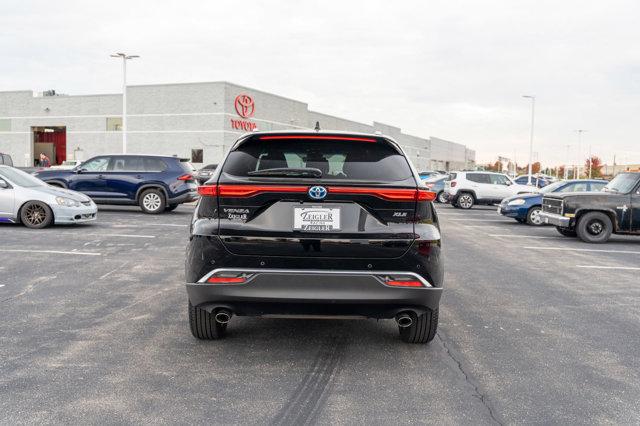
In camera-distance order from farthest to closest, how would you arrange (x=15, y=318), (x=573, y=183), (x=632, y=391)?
(x=573, y=183), (x=15, y=318), (x=632, y=391)

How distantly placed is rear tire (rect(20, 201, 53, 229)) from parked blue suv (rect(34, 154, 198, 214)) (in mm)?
5558

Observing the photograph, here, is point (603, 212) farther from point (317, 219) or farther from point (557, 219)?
point (317, 219)

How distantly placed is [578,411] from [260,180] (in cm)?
251

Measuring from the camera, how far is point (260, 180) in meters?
4.52

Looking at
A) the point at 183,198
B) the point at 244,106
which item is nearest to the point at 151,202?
the point at 183,198

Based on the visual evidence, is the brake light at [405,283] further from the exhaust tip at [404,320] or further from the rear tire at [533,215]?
the rear tire at [533,215]

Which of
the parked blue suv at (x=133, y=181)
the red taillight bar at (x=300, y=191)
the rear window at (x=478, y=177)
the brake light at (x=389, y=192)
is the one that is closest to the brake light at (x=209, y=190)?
the red taillight bar at (x=300, y=191)

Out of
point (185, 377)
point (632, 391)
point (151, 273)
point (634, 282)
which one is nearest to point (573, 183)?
point (634, 282)

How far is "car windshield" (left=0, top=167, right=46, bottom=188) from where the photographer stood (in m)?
13.9

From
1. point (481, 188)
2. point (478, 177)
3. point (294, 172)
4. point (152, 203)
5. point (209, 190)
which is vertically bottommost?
point (152, 203)

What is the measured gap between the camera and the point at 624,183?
15227 mm

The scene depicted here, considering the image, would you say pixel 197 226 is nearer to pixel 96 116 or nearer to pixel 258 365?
pixel 258 365

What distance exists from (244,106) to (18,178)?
39.0 metres

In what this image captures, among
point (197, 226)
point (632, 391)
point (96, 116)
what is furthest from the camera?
point (96, 116)
